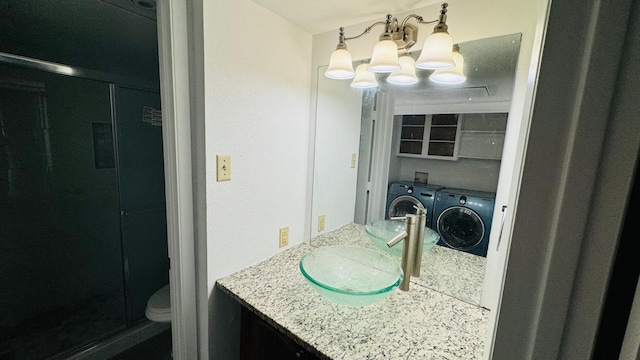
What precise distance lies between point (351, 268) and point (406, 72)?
0.99 metres

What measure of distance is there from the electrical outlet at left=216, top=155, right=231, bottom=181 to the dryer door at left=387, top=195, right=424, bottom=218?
834 mm

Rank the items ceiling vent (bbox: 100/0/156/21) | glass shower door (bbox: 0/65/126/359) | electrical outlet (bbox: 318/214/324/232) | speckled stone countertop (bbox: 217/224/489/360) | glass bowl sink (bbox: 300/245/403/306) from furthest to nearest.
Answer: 1. glass shower door (bbox: 0/65/126/359)
2. electrical outlet (bbox: 318/214/324/232)
3. ceiling vent (bbox: 100/0/156/21)
4. glass bowl sink (bbox: 300/245/403/306)
5. speckled stone countertop (bbox: 217/224/489/360)

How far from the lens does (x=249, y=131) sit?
1.14 metres

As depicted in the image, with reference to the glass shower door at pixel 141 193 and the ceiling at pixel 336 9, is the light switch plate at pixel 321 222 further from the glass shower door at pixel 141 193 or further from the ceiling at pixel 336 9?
the glass shower door at pixel 141 193

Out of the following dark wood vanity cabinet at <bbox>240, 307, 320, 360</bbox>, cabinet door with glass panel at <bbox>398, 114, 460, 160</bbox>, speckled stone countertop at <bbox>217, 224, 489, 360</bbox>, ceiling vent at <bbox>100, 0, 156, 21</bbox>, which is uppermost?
ceiling vent at <bbox>100, 0, 156, 21</bbox>

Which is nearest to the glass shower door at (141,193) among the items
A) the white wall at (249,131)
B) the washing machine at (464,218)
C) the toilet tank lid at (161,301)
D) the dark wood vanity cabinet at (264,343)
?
the toilet tank lid at (161,301)

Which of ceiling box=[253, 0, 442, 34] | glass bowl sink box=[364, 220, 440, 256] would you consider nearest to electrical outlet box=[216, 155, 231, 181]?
ceiling box=[253, 0, 442, 34]

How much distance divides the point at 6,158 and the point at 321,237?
2.25 meters

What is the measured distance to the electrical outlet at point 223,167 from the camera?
1.04m

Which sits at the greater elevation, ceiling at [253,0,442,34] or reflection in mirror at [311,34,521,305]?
ceiling at [253,0,442,34]

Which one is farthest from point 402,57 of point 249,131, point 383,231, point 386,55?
point 383,231

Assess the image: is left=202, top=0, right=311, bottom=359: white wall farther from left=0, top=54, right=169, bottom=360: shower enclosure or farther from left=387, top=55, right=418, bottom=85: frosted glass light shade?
left=0, top=54, right=169, bottom=360: shower enclosure

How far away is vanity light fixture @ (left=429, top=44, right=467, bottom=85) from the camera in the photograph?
1001 millimetres

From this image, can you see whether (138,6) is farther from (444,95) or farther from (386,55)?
(444,95)
